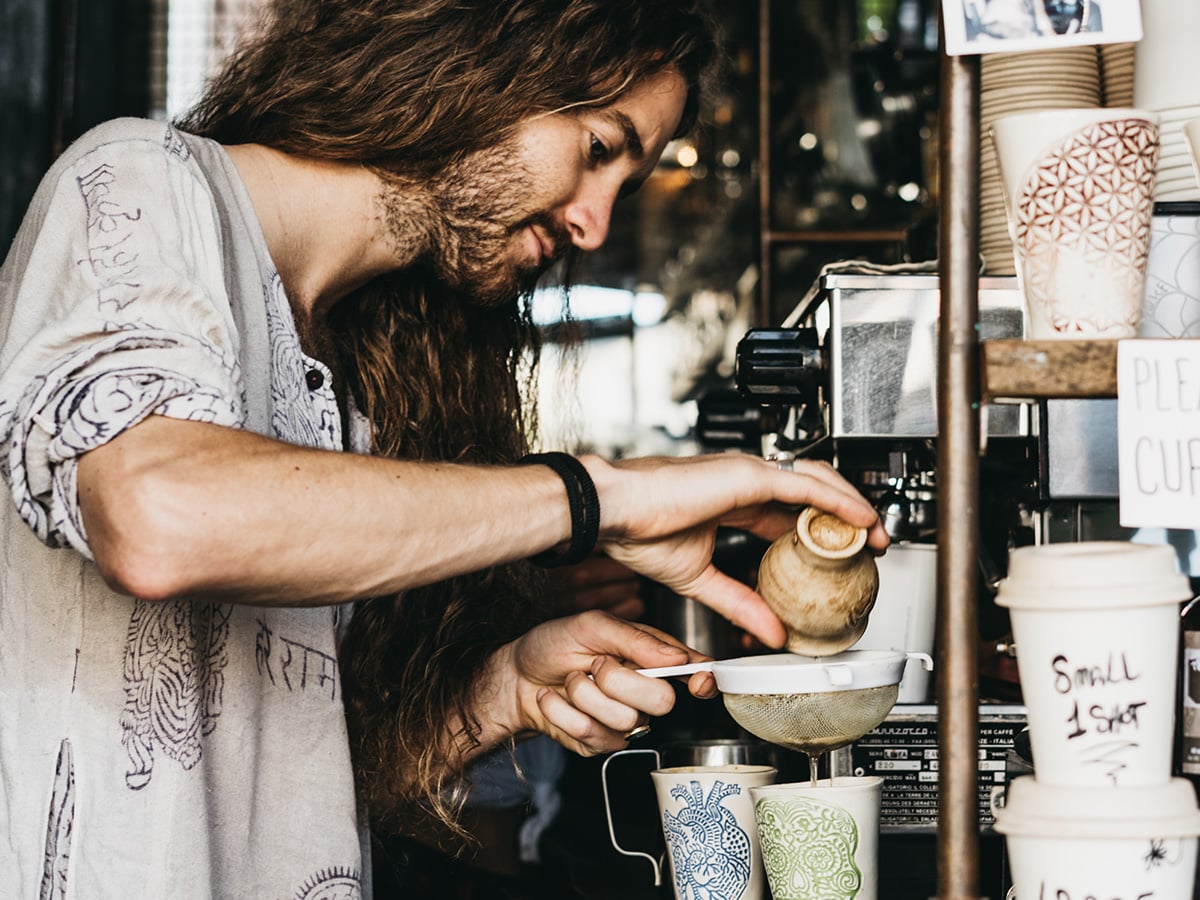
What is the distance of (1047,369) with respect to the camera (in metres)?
0.84

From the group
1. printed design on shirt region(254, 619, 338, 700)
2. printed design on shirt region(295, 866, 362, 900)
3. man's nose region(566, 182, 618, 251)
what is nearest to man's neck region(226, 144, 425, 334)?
man's nose region(566, 182, 618, 251)

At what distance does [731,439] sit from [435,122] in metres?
0.91

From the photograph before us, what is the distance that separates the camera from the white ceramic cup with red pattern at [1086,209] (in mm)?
849

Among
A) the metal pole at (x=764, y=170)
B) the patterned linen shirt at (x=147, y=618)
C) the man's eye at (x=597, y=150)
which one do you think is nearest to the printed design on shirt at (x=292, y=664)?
the patterned linen shirt at (x=147, y=618)

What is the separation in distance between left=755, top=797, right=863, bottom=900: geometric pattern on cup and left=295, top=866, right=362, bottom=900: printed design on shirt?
481 millimetres

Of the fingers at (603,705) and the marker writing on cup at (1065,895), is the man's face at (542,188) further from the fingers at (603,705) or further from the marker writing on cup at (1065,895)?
the marker writing on cup at (1065,895)

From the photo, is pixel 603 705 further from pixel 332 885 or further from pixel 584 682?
pixel 332 885

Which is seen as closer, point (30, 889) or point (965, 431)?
point (965, 431)

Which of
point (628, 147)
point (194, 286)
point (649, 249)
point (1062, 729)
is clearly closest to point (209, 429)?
point (194, 286)

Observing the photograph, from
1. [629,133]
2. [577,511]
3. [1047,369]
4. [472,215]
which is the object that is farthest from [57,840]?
[629,133]

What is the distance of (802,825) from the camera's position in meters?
1.08

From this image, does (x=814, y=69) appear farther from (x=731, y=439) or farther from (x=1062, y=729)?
(x=1062, y=729)

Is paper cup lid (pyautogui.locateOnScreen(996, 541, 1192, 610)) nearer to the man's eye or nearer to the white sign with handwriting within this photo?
the white sign with handwriting

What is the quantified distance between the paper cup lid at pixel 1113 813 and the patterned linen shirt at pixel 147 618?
64 centimetres
